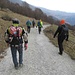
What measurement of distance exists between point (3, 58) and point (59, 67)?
3600 millimetres

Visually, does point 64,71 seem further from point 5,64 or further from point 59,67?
point 5,64

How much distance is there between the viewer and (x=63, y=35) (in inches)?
458

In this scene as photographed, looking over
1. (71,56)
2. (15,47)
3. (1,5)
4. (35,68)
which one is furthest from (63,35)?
(1,5)

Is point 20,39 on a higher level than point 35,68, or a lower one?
higher

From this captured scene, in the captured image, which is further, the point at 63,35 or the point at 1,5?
the point at 1,5

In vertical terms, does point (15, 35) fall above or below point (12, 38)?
above

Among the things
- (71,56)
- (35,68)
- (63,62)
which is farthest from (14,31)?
(71,56)

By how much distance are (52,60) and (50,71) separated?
6.96 ft

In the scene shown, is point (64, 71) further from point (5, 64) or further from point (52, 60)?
point (5, 64)

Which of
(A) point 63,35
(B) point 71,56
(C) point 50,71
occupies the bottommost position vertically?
(B) point 71,56

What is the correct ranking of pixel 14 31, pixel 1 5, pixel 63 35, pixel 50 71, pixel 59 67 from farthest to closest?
pixel 1 5 < pixel 63 35 < pixel 59 67 < pixel 50 71 < pixel 14 31

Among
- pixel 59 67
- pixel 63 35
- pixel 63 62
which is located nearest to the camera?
pixel 59 67

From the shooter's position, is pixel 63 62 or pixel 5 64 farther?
pixel 63 62

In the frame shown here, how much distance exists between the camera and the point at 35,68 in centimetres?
893
